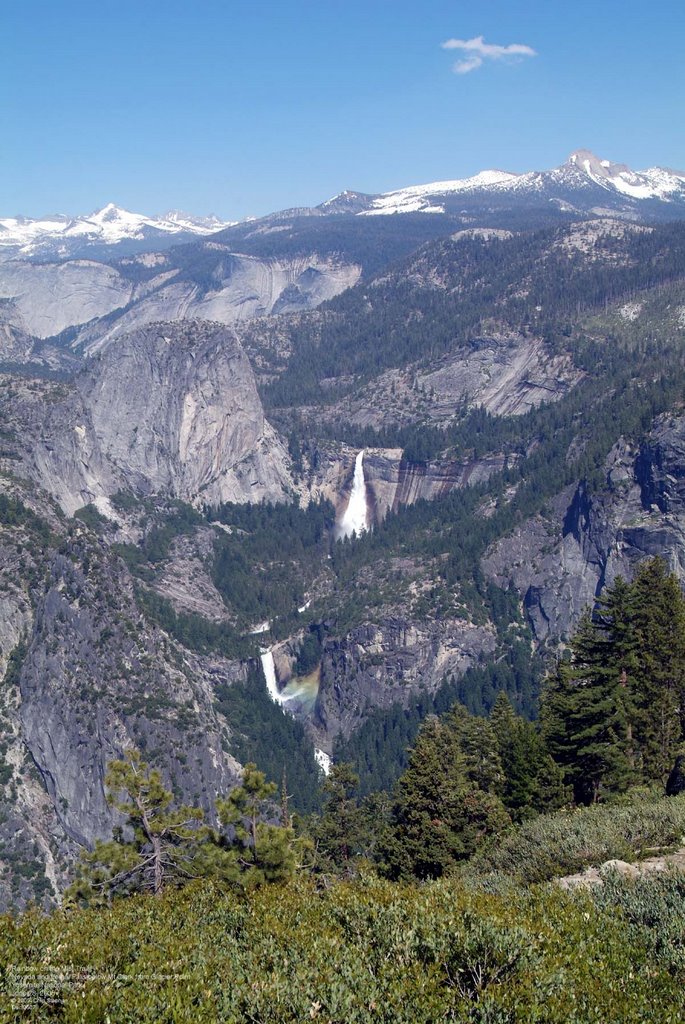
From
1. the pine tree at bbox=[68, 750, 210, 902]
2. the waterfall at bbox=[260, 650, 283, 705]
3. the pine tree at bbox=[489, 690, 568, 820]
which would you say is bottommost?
the waterfall at bbox=[260, 650, 283, 705]

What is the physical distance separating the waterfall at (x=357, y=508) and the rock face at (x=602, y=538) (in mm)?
42611

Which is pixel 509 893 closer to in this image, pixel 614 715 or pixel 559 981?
pixel 559 981

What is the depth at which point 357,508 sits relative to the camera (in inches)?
6732

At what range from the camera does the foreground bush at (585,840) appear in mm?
26109

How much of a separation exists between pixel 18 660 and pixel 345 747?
36600mm

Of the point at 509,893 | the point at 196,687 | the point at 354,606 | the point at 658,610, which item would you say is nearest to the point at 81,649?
the point at 196,687

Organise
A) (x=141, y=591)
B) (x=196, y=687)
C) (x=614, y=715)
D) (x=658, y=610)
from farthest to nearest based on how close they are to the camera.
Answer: (x=141, y=591) → (x=196, y=687) → (x=658, y=610) → (x=614, y=715)

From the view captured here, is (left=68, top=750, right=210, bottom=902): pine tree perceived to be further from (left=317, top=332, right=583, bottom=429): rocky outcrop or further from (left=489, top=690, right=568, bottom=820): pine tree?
(left=317, top=332, right=583, bottom=429): rocky outcrop

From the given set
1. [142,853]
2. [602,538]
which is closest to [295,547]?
[602,538]

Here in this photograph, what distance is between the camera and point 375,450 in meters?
174

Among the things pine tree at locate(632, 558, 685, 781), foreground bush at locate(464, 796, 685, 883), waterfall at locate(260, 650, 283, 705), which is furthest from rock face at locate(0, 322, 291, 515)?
foreground bush at locate(464, 796, 685, 883)

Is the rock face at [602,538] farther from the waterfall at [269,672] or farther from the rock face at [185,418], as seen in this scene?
the rock face at [185,418]

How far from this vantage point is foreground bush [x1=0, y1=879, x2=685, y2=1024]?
1522cm

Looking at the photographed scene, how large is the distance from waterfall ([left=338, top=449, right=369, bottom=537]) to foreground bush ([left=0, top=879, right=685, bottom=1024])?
143 m
